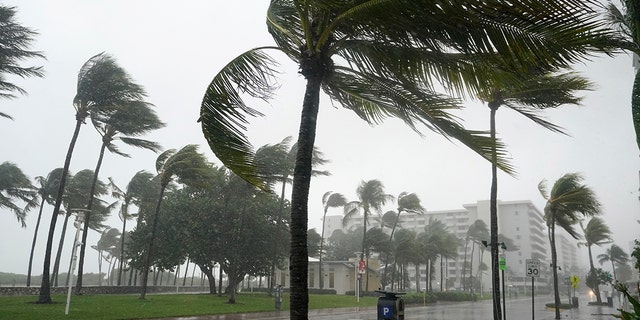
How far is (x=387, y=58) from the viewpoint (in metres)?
5.83

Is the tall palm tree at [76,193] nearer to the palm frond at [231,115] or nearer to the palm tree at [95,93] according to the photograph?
the palm tree at [95,93]

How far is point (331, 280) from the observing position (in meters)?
58.4

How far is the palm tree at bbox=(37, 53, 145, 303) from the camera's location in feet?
74.8

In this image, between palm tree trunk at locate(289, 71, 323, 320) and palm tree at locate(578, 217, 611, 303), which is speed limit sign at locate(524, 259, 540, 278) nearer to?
palm tree trunk at locate(289, 71, 323, 320)

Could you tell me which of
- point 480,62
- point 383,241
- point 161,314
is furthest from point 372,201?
point 480,62

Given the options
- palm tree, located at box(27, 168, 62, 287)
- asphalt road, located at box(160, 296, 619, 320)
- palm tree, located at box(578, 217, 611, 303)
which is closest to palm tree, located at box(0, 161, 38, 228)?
palm tree, located at box(27, 168, 62, 287)

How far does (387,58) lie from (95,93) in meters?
21.5

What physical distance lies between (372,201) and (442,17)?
5241cm

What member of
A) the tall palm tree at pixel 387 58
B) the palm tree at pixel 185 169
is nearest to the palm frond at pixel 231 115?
the tall palm tree at pixel 387 58

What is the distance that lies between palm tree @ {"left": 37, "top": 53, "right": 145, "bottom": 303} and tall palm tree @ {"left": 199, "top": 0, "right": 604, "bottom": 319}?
62.8 ft

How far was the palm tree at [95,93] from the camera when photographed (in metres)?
22.8

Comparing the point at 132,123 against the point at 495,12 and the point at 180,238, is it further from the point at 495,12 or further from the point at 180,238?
the point at 495,12

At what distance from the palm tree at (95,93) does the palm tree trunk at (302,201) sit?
2030cm

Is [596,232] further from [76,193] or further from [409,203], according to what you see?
[76,193]
